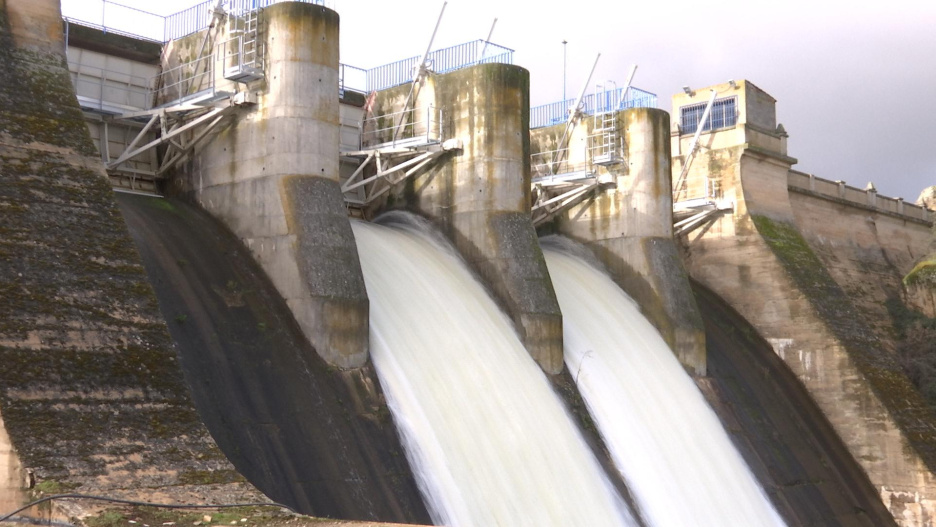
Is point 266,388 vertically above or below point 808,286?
below

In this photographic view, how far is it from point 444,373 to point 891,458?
14.5 m

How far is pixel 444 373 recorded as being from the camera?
20.6 m

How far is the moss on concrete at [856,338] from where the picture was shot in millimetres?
29391

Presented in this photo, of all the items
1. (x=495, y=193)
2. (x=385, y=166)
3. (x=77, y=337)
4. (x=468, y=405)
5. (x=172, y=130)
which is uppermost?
(x=172, y=130)

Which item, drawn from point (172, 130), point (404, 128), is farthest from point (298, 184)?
point (404, 128)

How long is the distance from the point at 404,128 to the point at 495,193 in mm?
2899

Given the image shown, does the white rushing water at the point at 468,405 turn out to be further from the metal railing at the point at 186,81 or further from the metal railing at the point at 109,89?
the metal railing at the point at 109,89

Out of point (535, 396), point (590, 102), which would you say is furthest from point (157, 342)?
point (590, 102)

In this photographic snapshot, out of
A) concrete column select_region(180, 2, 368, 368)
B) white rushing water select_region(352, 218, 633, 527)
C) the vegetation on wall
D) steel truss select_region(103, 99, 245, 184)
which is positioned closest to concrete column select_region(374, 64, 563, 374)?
white rushing water select_region(352, 218, 633, 527)

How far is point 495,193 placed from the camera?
24656mm

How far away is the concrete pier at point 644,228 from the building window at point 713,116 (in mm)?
5563

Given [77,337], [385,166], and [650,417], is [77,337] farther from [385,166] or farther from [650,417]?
[650,417]

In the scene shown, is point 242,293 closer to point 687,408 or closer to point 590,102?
point 687,408

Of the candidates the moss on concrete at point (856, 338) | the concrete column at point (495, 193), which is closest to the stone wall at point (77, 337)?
the concrete column at point (495, 193)
